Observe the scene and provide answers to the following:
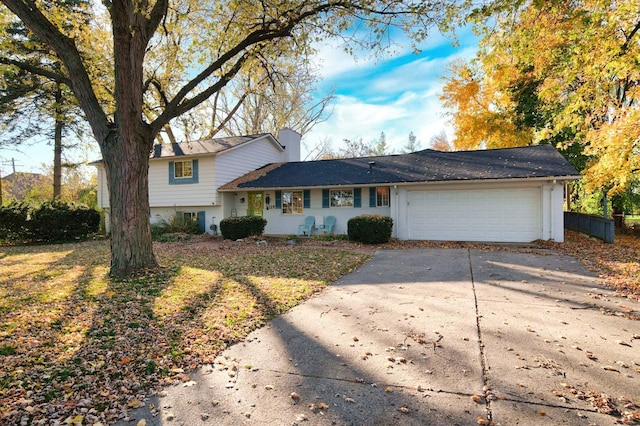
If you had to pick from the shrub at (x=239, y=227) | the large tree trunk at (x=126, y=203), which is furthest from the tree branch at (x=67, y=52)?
the shrub at (x=239, y=227)

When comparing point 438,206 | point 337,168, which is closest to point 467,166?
point 438,206

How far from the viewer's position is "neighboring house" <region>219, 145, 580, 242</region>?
40.9 ft

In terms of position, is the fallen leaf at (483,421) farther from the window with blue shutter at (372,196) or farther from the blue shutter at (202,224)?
the blue shutter at (202,224)

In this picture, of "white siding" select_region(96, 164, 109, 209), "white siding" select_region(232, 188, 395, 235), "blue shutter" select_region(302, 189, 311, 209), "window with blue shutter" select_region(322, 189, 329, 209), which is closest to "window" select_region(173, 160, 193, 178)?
"white siding" select_region(232, 188, 395, 235)

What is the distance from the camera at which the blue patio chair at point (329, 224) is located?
50.8 feet

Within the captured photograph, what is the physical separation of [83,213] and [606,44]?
20.0 metres

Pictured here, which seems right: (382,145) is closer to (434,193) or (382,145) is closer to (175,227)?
(434,193)

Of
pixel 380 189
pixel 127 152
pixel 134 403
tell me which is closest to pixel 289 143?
pixel 380 189

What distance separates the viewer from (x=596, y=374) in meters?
3.27

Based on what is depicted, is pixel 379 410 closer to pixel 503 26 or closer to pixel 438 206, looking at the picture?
pixel 503 26

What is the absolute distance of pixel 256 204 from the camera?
17.1m

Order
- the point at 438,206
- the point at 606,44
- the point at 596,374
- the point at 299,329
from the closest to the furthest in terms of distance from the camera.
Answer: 1. the point at 596,374
2. the point at 299,329
3. the point at 606,44
4. the point at 438,206

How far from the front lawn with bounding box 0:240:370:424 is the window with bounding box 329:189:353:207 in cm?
607

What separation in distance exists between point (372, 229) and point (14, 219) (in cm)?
1559
